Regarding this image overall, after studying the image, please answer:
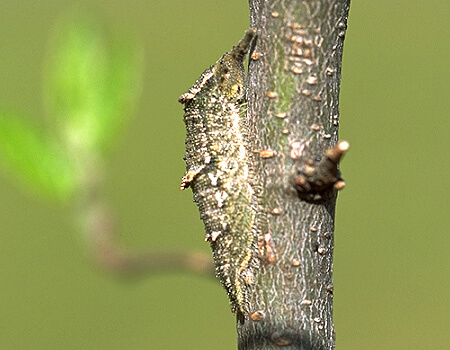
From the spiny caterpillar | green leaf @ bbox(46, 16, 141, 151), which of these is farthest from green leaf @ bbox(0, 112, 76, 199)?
the spiny caterpillar

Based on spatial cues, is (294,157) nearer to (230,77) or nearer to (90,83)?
(230,77)

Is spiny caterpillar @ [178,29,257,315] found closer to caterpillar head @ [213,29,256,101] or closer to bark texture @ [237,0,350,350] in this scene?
caterpillar head @ [213,29,256,101]

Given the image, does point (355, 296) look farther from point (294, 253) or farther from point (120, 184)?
point (294, 253)

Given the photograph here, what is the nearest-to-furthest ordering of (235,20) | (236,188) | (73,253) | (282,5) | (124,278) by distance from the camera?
1. (282,5)
2. (236,188)
3. (124,278)
4. (73,253)
5. (235,20)

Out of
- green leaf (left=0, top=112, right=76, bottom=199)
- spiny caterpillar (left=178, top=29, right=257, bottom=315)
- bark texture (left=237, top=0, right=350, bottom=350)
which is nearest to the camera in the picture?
bark texture (left=237, top=0, right=350, bottom=350)

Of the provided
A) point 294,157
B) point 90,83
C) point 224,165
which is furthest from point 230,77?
point 90,83

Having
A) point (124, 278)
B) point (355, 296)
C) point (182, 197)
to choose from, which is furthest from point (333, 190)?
point (182, 197)
